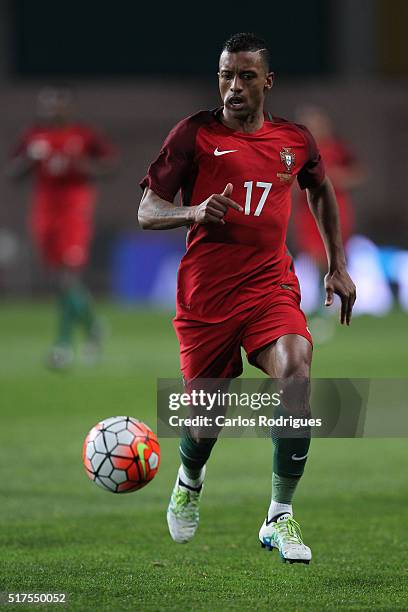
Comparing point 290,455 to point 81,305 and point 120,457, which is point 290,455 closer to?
point 120,457

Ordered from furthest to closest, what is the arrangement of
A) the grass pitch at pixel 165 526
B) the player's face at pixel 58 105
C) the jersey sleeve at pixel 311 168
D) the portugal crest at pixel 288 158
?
the player's face at pixel 58 105 → the jersey sleeve at pixel 311 168 → the portugal crest at pixel 288 158 → the grass pitch at pixel 165 526

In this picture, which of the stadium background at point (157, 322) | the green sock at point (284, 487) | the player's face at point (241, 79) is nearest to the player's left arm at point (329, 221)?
the player's face at point (241, 79)

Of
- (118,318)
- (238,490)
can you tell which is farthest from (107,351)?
(238,490)

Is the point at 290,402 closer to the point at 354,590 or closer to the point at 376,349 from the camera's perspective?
the point at 354,590

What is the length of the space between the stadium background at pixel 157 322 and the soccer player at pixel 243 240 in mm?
667

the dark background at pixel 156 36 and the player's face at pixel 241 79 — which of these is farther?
the dark background at pixel 156 36

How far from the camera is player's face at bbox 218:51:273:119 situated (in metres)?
5.34

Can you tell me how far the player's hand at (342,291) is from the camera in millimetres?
5512

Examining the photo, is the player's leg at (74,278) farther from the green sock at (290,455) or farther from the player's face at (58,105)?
the green sock at (290,455)

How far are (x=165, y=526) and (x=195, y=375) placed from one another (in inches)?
38.2

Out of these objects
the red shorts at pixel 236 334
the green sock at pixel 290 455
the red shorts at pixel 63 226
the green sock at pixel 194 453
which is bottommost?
the red shorts at pixel 63 226
